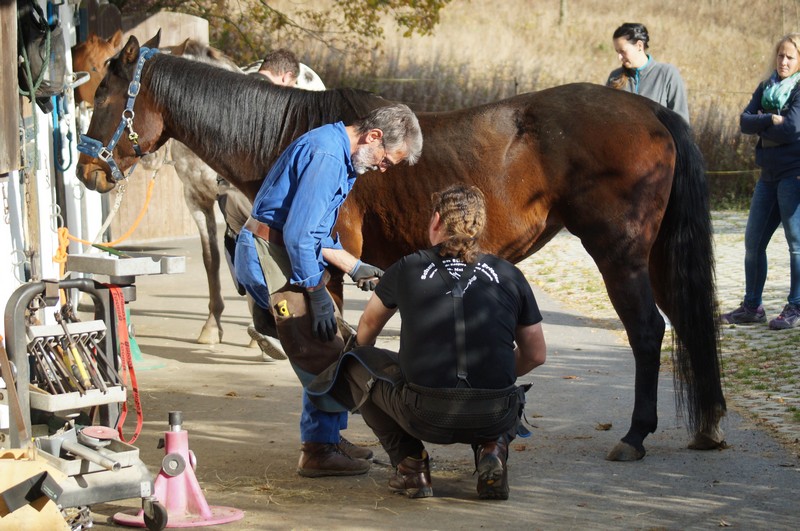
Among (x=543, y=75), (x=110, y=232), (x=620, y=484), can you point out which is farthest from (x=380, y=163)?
(x=543, y=75)

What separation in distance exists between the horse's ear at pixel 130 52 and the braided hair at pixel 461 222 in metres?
2.11

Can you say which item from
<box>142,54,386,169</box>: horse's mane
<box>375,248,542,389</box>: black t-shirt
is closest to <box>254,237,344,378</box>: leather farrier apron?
<box>375,248,542,389</box>: black t-shirt

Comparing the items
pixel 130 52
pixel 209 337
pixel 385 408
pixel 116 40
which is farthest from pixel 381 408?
pixel 116 40

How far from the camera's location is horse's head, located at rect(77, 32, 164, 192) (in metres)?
5.24

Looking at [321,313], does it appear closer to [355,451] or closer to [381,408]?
[381,408]

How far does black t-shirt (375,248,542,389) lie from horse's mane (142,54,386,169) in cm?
148

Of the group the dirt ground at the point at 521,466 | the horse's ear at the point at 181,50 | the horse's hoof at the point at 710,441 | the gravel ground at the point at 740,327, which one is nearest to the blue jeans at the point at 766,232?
the gravel ground at the point at 740,327

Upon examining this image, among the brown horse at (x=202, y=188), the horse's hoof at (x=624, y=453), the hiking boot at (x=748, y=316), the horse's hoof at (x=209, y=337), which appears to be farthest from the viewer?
the hiking boot at (x=748, y=316)

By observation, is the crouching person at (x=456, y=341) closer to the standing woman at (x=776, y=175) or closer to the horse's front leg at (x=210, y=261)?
the horse's front leg at (x=210, y=261)

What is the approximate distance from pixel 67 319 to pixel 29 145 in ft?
8.96

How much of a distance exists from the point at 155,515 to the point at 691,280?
285 centimetres

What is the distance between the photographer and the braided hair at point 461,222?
3996mm

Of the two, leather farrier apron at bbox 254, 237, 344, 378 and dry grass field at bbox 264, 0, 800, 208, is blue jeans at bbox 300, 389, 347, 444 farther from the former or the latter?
dry grass field at bbox 264, 0, 800, 208

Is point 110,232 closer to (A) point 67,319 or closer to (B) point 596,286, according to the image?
(B) point 596,286
